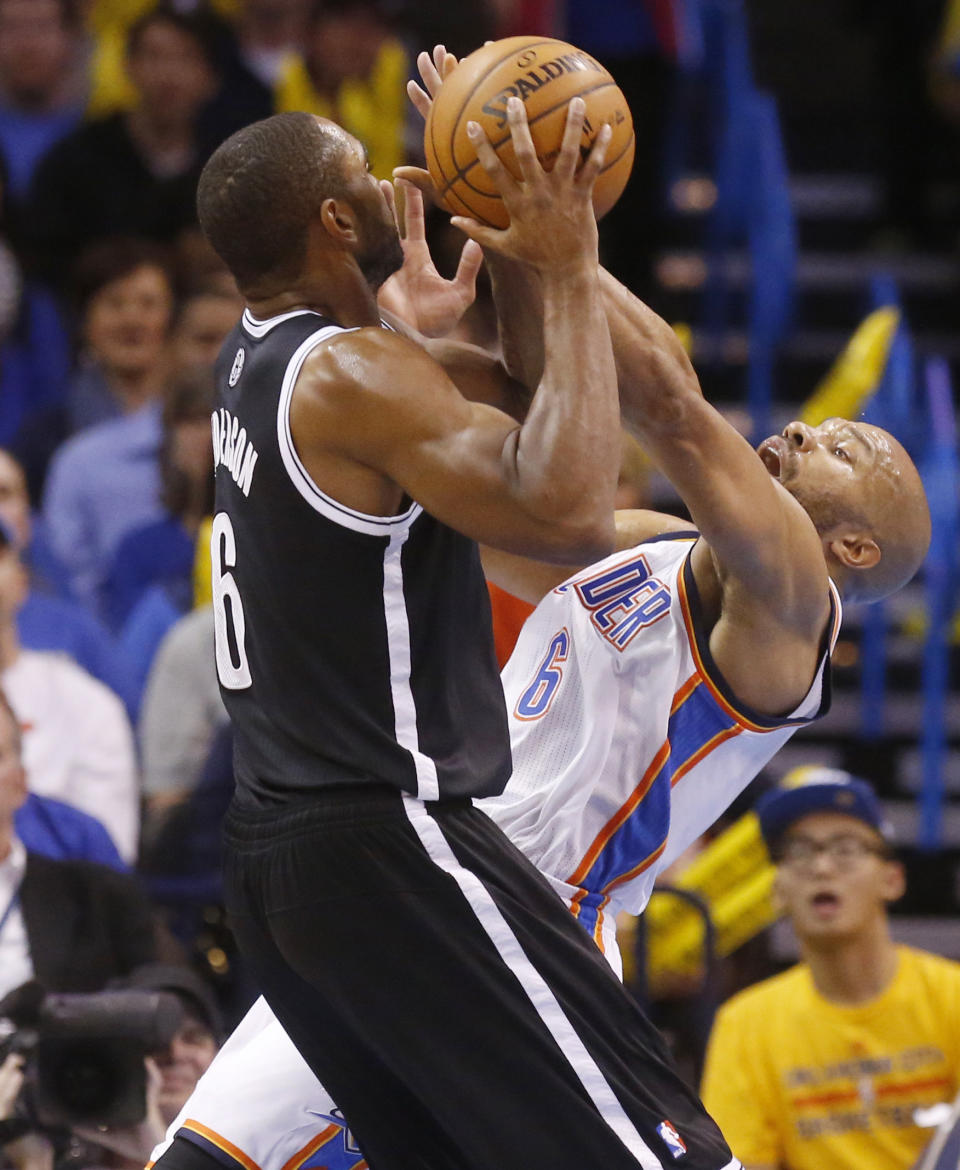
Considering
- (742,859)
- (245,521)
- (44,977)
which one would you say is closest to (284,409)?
(245,521)

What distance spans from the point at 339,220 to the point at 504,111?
323 millimetres

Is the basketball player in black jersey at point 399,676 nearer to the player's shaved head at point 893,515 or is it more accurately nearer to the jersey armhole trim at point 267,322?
the jersey armhole trim at point 267,322

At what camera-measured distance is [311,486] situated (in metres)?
3.00

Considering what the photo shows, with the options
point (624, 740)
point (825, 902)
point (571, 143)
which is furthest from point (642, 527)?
point (825, 902)

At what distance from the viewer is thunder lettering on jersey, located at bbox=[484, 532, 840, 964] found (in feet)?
12.5

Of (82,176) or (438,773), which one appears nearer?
(438,773)

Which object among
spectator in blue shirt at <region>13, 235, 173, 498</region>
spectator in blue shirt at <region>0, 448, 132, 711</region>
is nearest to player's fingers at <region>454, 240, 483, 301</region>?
spectator in blue shirt at <region>0, 448, 132, 711</region>

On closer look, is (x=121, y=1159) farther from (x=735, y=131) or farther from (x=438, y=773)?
(x=735, y=131)

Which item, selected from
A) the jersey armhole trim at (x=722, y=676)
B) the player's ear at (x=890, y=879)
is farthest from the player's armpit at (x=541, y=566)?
the player's ear at (x=890, y=879)

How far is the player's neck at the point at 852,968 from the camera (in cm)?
572

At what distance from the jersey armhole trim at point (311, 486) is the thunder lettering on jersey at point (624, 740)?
925mm

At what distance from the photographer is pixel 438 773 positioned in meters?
3.05

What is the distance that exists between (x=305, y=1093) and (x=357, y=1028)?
0.57 meters

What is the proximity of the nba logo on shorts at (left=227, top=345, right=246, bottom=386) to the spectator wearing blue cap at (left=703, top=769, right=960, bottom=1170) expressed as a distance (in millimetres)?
2983
